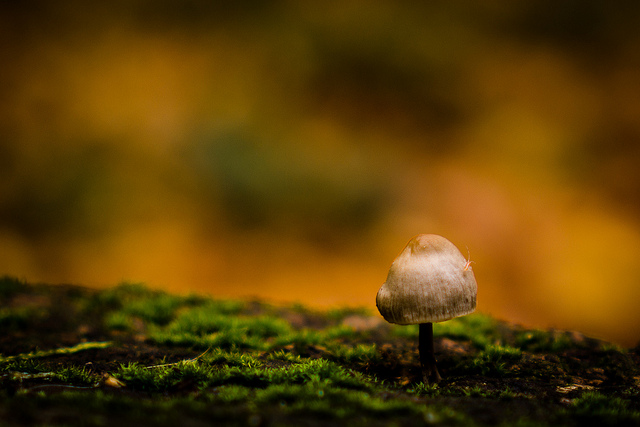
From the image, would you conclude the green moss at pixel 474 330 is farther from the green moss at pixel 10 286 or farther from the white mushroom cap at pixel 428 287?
the green moss at pixel 10 286

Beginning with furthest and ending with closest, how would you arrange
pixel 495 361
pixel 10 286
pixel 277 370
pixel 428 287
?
pixel 10 286 < pixel 495 361 < pixel 277 370 < pixel 428 287

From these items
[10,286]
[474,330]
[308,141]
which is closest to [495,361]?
[474,330]

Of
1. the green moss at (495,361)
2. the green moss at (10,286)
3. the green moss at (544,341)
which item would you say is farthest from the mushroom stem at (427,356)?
the green moss at (10,286)

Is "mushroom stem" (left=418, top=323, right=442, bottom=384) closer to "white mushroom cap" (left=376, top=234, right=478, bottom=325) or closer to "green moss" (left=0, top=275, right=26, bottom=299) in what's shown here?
"white mushroom cap" (left=376, top=234, right=478, bottom=325)

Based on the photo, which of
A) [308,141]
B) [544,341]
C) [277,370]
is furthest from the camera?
[308,141]

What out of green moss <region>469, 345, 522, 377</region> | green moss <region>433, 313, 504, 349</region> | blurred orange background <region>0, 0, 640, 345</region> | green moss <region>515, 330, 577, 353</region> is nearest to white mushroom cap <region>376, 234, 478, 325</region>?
green moss <region>469, 345, 522, 377</region>

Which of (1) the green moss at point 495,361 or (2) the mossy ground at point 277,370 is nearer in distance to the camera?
(2) the mossy ground at point 277,370

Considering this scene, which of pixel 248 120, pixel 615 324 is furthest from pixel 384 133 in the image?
pixel 615 324

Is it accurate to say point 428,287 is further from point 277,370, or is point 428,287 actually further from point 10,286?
point 10,286
